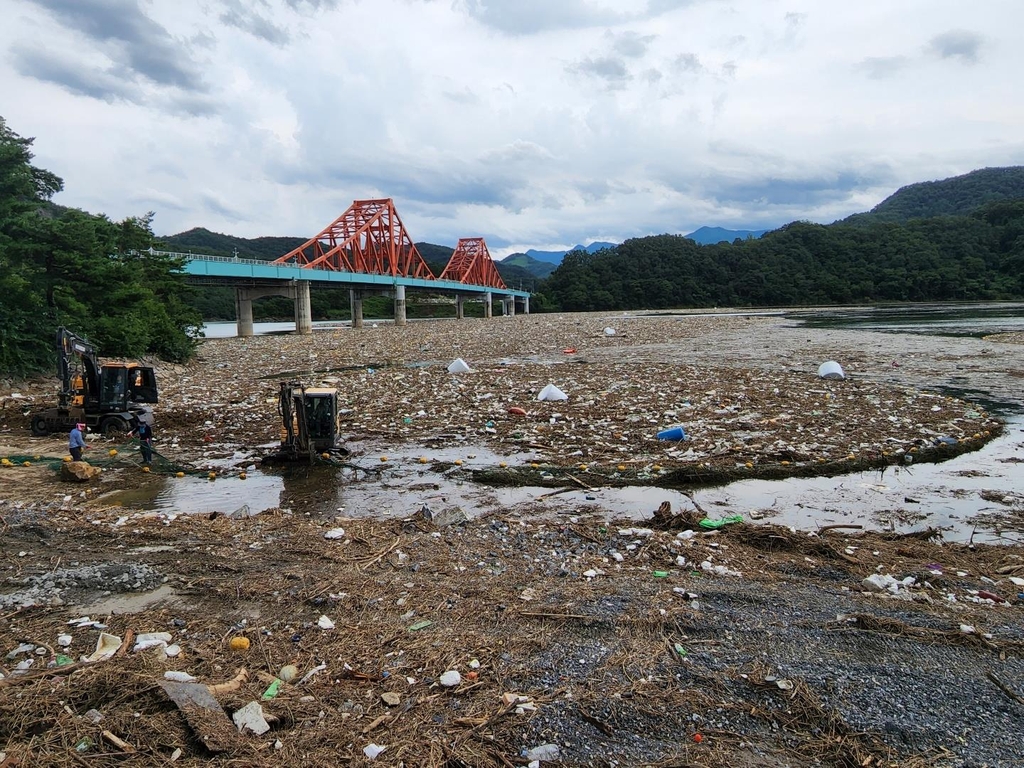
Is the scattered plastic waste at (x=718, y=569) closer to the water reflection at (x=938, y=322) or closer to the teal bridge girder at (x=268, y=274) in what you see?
the teal bridge girder at (x=268, y=274)

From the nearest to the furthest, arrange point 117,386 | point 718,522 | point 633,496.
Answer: point 718,522 → point 633,496 → point 117,386

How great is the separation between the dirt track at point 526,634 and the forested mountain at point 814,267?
346ft

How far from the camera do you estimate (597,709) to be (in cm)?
322

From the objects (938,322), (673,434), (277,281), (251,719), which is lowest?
(251,719)

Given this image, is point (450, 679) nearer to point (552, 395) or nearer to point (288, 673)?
point (288, 673)

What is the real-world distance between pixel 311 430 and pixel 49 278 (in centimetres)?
1390

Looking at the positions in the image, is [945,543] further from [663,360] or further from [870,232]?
[870,232]

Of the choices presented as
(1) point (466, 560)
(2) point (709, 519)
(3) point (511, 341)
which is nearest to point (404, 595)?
(1) point (466, 560)

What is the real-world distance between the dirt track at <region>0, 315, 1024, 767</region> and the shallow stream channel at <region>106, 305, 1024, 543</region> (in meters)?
0.43

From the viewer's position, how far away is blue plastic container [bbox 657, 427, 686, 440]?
969 cm

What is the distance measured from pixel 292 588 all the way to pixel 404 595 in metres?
0.96

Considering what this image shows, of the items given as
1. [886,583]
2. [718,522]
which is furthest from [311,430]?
[886,583]

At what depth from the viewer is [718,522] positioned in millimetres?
6316

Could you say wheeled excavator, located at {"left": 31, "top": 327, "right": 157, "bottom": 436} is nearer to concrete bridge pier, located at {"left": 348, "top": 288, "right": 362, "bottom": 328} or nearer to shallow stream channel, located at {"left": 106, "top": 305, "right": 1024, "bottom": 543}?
shallow stream channel, located at {"left": 106, "top": 305, "right": 1024, "bottom": 543}
